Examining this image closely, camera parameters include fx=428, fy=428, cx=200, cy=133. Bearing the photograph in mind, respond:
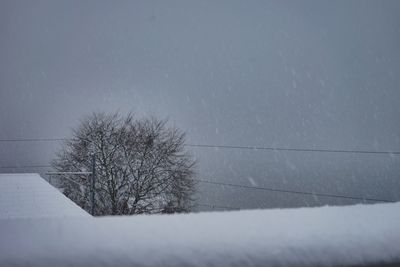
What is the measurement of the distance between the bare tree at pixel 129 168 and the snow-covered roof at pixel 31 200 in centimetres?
1683

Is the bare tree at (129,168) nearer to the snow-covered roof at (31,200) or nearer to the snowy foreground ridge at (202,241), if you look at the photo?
the snow-covered roof at (31,200)

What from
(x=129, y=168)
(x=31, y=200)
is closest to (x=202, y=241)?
(x=31, y=200)

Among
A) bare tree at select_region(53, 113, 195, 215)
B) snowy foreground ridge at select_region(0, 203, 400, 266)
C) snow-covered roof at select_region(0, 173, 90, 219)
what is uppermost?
bare tree at select_region(53, 113, 195, 215)

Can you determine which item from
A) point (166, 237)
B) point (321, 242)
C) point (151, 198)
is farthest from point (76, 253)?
point (151, 198)

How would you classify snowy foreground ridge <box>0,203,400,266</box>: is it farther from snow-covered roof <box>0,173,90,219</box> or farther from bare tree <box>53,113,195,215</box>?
bare tree <box>53,113,195,215</box>

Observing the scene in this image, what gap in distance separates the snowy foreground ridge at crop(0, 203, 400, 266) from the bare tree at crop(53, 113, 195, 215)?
1434 inches

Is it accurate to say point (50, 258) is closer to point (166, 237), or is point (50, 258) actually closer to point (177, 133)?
point (166, 237)

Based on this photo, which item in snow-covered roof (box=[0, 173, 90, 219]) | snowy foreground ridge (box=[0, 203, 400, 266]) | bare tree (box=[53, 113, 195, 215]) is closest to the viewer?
snowy foreground ridge (box=[0, 203, 400, 266])

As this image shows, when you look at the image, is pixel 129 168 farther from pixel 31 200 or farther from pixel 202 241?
pixel 202 241

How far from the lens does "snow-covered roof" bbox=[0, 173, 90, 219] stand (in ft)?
57.7

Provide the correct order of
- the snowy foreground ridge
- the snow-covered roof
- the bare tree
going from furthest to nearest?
the bare tree < the snow-covered roof < the snowy foreground ridge

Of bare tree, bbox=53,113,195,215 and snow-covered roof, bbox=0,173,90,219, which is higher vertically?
bare tree, bbox=53,113,195,215

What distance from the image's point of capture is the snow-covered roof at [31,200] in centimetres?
1759

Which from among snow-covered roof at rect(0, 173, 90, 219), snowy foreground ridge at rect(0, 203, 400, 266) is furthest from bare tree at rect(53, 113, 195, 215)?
snowy foreground ridge at rect(0, 203, 400, 266)
